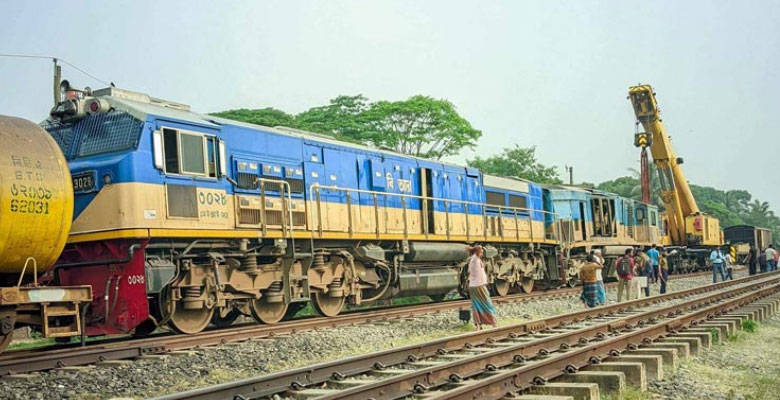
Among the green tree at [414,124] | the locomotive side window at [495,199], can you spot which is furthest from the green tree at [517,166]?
the locomotive side window at [495,199]

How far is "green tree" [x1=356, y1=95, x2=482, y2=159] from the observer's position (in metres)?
46.4

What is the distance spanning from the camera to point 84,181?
37.1 feet

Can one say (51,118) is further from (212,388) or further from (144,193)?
(212,388)

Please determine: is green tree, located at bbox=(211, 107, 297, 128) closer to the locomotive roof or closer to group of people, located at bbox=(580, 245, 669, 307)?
group of people, located at bbox=(580, 245, 669, 307)

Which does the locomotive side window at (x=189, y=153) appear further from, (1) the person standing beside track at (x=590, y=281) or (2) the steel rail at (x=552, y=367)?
(1) the person standing beside track at (x=590, y=281)

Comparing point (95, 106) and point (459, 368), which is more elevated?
point (95, 106)

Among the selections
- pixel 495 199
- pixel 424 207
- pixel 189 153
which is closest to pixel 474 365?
pixel 189 153

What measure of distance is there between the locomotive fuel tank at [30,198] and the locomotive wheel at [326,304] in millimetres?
5910

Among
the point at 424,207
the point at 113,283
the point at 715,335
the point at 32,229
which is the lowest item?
the point at 715,335

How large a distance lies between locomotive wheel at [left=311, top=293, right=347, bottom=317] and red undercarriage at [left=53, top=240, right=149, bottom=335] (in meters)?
4.53

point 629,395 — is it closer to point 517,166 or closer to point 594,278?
point 594,278

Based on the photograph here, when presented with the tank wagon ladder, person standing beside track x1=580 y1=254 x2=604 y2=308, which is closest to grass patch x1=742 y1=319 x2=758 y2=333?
person standing beside track x1=580 y1=254 x2=604 y2=308

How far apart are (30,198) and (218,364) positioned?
3.07 meters

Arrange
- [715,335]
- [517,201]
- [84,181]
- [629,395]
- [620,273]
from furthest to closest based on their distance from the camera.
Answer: [517,201], [620,273], [715,335], [84,181], [629,395]
